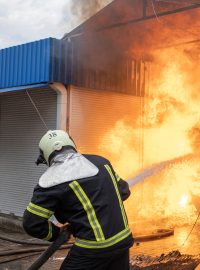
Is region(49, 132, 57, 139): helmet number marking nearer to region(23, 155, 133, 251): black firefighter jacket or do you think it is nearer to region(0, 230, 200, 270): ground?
region(23, 155, 133, 251): black firefighter jacket

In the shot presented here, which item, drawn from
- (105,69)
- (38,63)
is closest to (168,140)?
(105,69)

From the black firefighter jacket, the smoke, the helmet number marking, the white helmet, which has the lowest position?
the black firefighter jacket

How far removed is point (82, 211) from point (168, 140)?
28.4 ft

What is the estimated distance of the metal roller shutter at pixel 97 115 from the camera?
982 cm

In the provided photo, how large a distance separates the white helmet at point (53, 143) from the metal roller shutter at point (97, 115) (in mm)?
6068

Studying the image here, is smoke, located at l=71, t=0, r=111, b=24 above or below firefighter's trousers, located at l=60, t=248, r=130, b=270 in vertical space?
above

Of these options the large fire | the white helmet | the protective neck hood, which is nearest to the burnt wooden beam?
the large fire

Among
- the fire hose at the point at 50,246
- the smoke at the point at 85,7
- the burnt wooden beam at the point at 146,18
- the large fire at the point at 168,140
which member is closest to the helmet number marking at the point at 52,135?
the fire hose at the point at 50,246

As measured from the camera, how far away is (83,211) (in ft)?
10.8

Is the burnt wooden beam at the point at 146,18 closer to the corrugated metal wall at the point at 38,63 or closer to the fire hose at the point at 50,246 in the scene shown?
the corrugated metal wall at the point at 38,63

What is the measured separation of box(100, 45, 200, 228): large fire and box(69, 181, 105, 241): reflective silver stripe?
7.61 metres

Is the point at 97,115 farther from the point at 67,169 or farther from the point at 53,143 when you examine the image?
the point at 67,169

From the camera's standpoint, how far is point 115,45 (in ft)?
33.0

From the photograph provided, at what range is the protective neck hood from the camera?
3301 millimetres
